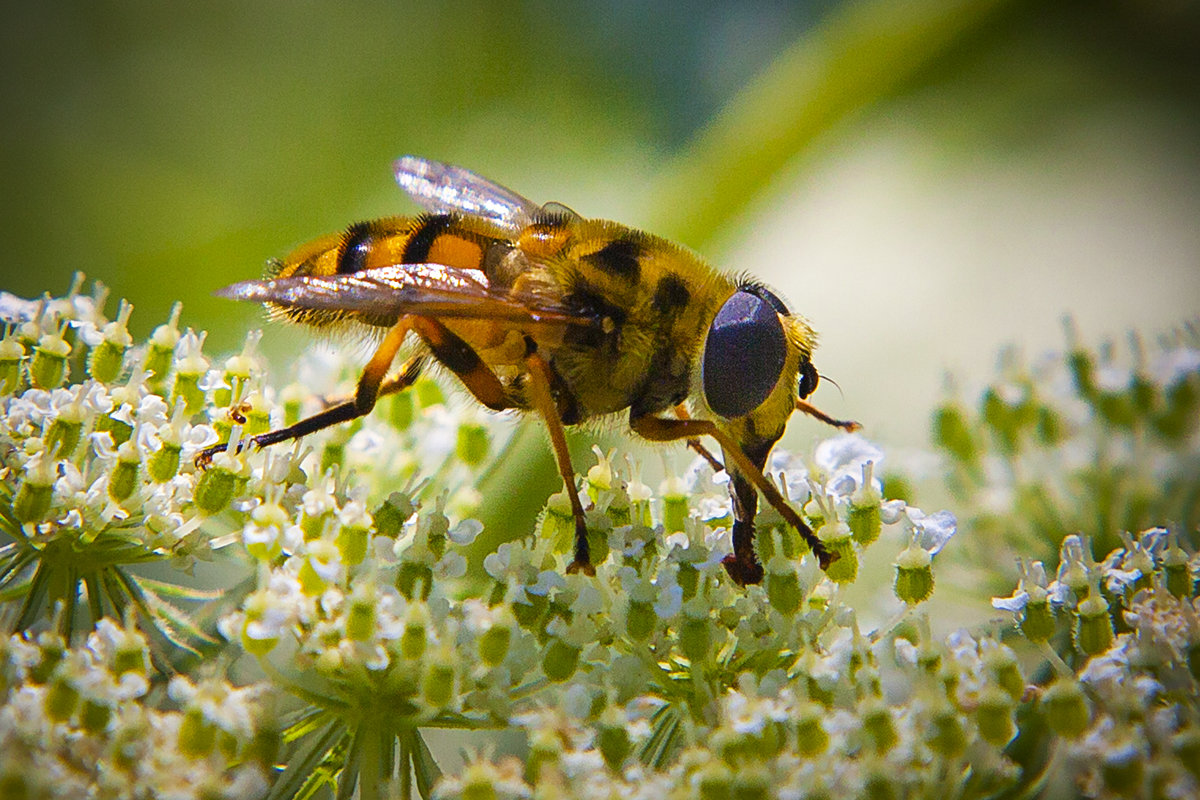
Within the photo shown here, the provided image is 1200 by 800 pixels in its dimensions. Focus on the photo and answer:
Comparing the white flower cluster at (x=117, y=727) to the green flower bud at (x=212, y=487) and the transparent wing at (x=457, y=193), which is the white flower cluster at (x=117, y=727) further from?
the transparent wing at (x=457, y=193)

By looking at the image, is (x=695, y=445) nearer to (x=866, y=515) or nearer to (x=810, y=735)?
(x=866, y=515)

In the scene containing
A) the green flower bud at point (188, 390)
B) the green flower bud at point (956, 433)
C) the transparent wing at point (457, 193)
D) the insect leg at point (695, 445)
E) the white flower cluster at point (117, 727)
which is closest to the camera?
the white flower cluster at point (117, 727)

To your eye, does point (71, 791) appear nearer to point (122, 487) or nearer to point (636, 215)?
point (122, 487)

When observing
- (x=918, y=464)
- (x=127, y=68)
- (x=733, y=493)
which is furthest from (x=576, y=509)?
(x=127, y=68)

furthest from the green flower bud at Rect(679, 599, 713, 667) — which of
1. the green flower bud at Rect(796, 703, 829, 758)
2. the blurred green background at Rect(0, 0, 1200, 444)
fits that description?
the blurred green background at Rect(0, 0, 1200, 444)

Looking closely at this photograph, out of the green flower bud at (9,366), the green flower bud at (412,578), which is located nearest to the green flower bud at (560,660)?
the green flower bud at (412,578)

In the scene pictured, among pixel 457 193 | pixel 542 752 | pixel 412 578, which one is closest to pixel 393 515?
pixel 412 578

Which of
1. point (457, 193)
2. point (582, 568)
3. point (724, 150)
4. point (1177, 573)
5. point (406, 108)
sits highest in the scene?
point (406, 108)
